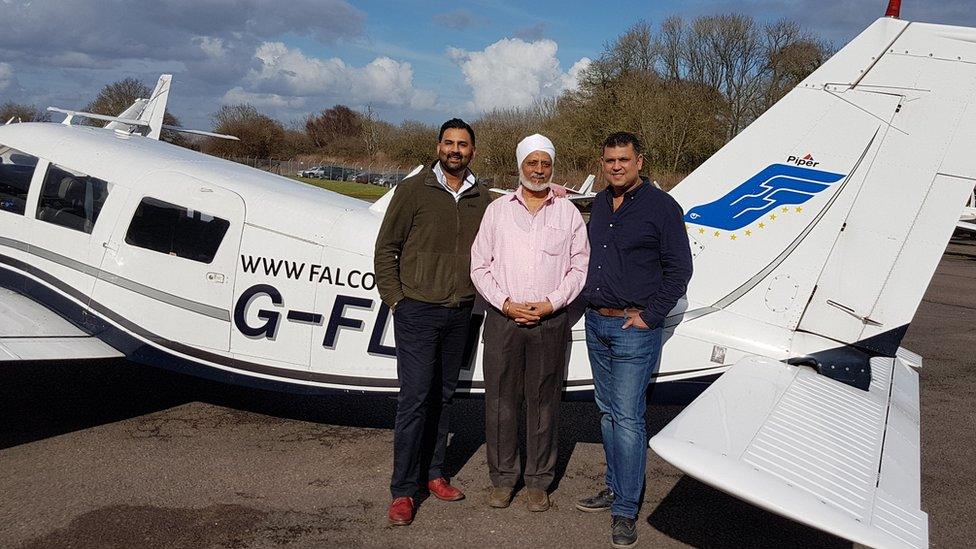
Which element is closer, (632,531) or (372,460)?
(632,531)

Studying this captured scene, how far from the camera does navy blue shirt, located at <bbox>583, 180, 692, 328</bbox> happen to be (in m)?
3.88

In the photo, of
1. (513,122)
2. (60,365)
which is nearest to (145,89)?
(513,122)

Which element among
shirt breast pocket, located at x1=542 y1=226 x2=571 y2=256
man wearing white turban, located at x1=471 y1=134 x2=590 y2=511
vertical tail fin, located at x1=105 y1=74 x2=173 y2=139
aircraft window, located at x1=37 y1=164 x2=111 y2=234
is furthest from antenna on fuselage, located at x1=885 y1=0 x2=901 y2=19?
vertical tail fin, located at x1=105 y1=74 x2=173 y2=139

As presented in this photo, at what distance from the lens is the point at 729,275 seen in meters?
4.43

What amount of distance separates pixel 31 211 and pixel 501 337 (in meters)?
4.34

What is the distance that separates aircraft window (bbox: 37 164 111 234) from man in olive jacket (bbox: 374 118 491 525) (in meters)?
2.93

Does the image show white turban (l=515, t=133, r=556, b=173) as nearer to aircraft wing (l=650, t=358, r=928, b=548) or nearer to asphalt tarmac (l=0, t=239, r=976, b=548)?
aircraft wing (l=650, t=358, r=928, b=548)

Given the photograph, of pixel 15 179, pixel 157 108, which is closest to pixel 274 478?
pixel 15 179

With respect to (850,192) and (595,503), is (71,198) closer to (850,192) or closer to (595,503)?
(595,503)

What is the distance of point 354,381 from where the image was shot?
495cm

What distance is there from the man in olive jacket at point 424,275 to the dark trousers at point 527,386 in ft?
0.95

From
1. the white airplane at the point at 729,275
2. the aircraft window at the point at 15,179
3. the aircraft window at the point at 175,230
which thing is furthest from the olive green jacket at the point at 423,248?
the aircraft window at the point at 15,179

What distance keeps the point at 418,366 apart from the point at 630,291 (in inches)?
51.0

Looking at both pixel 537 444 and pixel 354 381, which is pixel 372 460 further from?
pixel 537 444
